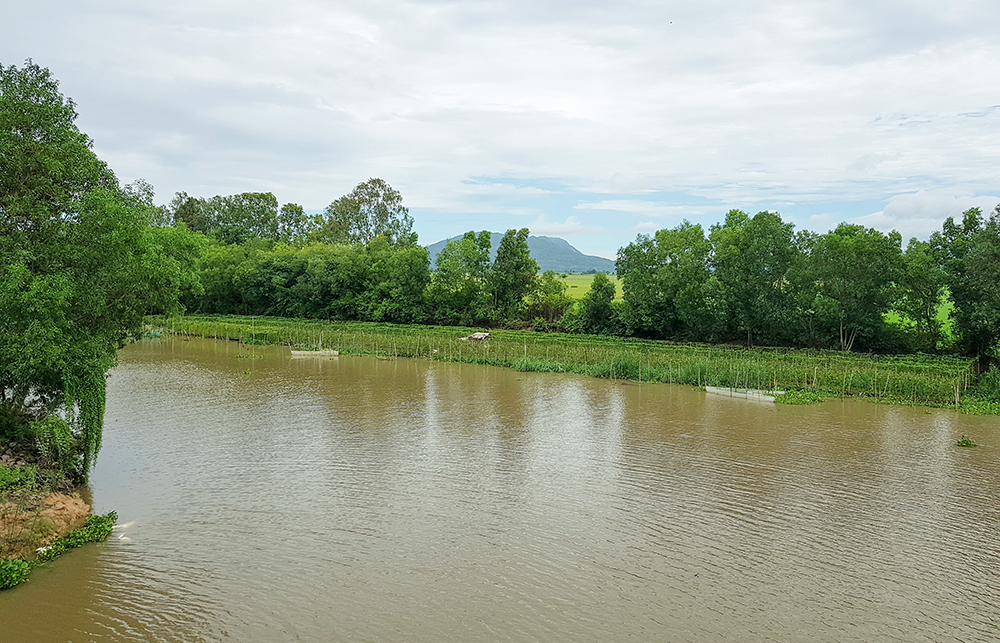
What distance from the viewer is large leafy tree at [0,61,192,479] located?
12.3 metres

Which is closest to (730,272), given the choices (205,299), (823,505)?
(823,505)

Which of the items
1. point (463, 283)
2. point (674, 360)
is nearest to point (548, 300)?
point (463, 283)

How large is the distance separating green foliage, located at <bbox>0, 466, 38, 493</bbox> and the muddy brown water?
158cm

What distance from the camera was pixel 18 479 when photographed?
11.3 metres

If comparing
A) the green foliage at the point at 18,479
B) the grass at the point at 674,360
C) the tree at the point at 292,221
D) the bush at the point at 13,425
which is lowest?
the green foliage at the point at 18,479

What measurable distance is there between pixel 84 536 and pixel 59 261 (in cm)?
543

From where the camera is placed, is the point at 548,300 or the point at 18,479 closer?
the point at 18,479

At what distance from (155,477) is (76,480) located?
163 cm

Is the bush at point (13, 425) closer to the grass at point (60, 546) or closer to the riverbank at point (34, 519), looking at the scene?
the riverbank at point (34, 519)

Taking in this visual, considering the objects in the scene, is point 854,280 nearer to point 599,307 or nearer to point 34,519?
point 599,307

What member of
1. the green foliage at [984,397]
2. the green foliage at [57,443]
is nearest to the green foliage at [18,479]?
the green foliage at [57,443]

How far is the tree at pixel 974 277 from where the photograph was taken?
31.5 m

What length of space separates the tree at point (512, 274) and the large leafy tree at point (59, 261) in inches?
1665

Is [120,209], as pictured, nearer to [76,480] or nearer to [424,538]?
[76,480]
